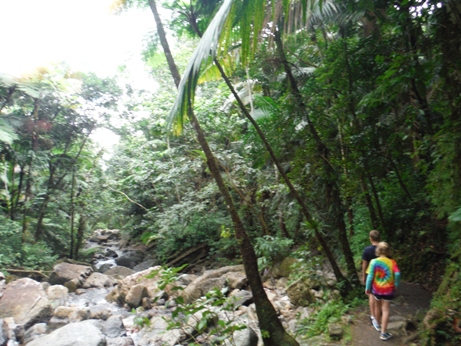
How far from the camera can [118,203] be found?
15.9 metres

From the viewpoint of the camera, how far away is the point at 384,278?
3.80 m

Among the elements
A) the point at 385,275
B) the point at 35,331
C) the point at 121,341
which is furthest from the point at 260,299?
the point at 35,331

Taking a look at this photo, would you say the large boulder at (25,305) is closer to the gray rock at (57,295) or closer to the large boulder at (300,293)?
the gray rock at (57,295)

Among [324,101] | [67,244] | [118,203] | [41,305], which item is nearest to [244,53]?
[324,101]

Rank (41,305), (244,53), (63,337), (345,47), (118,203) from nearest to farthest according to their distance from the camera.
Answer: (244,53) → (345,47) → (63,337) → (41,305) → (118,203)

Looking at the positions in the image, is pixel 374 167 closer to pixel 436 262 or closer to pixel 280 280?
pixel 436 262

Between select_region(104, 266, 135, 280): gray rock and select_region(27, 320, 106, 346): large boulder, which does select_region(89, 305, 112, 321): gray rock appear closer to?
select_region(27, 320, 106, 346): large boulder

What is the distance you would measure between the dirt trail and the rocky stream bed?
0.05 m

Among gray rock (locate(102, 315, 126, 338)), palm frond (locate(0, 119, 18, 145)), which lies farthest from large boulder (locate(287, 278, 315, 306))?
palm frond (locate(0, 119, 18, 145))

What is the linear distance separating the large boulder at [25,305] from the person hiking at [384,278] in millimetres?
7314

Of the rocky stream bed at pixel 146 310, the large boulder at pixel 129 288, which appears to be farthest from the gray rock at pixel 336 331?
the large boulder at pixel 129 288

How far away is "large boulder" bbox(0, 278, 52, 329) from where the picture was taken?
754cm

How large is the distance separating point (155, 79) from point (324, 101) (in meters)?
12.6

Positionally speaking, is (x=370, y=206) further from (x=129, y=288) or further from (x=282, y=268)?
(x=129, y=288)
